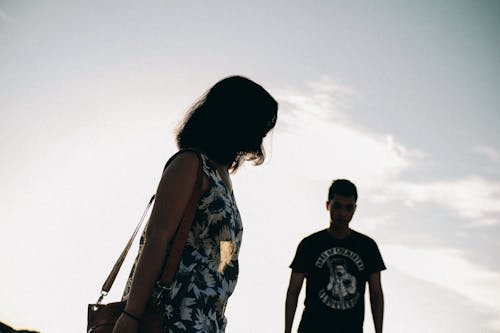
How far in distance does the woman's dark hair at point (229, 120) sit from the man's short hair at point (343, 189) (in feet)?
12.0

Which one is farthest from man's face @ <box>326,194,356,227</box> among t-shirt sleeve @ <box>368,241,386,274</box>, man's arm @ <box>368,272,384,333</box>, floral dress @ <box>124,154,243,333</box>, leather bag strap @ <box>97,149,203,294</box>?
leather bag strap @ <box>97,149,203,294</box>

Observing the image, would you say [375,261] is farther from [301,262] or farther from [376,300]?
[301,262]

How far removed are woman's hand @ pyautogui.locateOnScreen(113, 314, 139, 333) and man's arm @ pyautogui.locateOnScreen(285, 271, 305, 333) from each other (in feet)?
12.7

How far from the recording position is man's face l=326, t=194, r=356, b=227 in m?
5.84

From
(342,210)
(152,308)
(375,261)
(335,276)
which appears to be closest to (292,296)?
(335,276)

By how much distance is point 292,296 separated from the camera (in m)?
5.57

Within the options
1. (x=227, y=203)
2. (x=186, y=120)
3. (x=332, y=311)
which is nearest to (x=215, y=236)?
(x=227, y=203)

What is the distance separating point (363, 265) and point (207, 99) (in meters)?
3.91

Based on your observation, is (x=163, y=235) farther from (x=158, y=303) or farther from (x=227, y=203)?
(x=227, y=203)

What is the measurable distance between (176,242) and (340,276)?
4.04 m

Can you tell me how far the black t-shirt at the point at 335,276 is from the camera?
5.31 meters

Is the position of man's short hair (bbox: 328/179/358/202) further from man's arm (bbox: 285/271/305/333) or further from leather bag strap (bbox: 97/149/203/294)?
leather bag strap (bbox: 97/149/203/294)

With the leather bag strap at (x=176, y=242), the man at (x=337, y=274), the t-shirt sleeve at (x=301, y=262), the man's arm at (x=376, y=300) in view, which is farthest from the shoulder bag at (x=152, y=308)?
the man's arm at (x=376, y=300)

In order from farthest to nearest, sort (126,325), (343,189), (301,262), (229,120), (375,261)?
(343,189) → (301,262) → (375,261) → (229,120) → (126,325)
